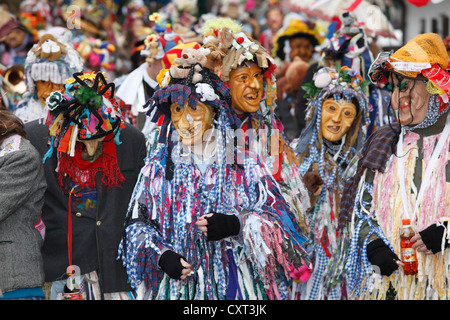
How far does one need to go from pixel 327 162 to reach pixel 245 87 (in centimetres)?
105

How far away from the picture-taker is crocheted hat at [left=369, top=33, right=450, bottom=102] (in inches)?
149

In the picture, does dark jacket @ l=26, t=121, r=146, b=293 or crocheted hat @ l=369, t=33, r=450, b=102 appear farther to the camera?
dark jacket @ l=26, t=121, r=146, b=293

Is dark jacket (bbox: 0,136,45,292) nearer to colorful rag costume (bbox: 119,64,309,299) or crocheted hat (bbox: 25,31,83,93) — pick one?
colorful rag costume (bbox: 119,64,309,299)

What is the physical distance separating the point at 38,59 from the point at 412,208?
10.9 ft

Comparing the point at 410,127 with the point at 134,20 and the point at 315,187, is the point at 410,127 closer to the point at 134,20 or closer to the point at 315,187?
the point at 315,187

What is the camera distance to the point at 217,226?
3.55 m

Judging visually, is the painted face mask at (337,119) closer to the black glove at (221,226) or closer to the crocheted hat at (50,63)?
the black glove at (221,226)

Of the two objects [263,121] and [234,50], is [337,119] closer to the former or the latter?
[263,121]

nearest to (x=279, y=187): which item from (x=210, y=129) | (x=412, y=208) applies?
(x=210, y=129)

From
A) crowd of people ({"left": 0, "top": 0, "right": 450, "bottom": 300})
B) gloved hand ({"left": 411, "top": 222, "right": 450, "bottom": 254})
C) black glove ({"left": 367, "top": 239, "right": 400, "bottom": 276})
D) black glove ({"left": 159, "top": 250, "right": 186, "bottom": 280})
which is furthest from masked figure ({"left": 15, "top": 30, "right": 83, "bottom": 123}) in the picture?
gloved hand ({"left": 411, "top": 222, "right": 450, "bottom": 254})

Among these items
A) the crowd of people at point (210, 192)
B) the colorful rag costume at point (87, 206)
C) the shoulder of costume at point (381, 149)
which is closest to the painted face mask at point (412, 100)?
the crowd of people at point (210, 192)

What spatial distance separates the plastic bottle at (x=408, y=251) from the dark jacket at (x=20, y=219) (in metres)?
→ 2.04

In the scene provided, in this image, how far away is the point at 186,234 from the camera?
3.75m

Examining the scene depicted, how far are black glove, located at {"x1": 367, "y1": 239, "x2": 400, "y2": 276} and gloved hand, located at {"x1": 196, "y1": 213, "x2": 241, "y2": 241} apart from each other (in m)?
0.81
